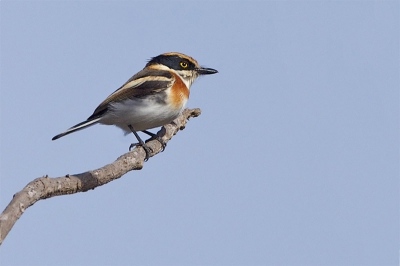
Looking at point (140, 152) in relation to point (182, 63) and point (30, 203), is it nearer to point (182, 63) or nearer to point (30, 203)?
point (182, 63)

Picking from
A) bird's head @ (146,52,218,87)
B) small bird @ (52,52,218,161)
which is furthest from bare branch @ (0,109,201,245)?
bird's head @ (146,52,218,87)

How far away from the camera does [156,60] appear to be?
407 inches

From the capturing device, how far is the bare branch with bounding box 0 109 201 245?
5.09m

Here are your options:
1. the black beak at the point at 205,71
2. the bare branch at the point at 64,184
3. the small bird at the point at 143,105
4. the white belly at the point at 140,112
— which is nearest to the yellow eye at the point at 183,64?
the black beak at the point at 205,71

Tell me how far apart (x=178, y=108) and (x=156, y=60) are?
156 cm

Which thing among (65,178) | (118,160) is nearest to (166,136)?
(118,160)

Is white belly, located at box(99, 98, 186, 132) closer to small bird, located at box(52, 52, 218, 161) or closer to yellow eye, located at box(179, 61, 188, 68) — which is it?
small bird, located at box(52, 52, 218, 161)

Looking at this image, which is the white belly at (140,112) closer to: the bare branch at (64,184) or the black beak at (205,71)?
the bare branch at (64,184)

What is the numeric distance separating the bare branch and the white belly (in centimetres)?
55

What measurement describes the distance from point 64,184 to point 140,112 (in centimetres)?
290

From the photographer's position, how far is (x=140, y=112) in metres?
8.96

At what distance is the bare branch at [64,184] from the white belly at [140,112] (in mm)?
547

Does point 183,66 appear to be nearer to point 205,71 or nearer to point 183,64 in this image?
point 183,64

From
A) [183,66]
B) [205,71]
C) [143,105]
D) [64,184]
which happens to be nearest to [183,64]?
[183,66]
